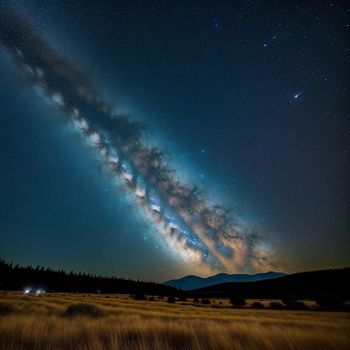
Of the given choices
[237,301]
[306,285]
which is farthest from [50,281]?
[306,285]

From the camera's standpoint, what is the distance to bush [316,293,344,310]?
28689 millimetres

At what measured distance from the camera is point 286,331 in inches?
213

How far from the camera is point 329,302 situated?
30438mm

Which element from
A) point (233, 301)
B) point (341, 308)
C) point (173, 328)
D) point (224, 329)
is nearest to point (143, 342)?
point (173, 328)

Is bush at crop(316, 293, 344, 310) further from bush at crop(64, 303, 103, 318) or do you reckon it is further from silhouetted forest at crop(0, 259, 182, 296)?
silhouetted forest at crop(0, 259, 182, 296)

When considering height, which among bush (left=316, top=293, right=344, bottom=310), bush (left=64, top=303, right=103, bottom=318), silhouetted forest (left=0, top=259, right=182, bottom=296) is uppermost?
silhouetted forest (left=0, top=259, right=182, bottom=296)

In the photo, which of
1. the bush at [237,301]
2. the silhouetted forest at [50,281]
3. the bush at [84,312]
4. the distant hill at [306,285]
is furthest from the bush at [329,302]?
the silhouetted forest at [50,281]

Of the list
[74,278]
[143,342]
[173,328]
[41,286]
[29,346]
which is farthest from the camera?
[74,278]

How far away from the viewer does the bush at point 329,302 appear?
2869 centimetres

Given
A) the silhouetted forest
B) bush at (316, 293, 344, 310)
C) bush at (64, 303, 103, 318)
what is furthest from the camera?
the silhouetted forest

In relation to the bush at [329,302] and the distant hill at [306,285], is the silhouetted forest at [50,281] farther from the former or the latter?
the bush at [329,302]

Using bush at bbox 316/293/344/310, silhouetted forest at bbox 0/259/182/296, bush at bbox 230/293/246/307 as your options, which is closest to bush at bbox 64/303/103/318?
bush at bbox 316/293/344/310

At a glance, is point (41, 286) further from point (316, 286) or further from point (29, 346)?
point (29, 346)

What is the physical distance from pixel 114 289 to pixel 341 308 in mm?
127425
